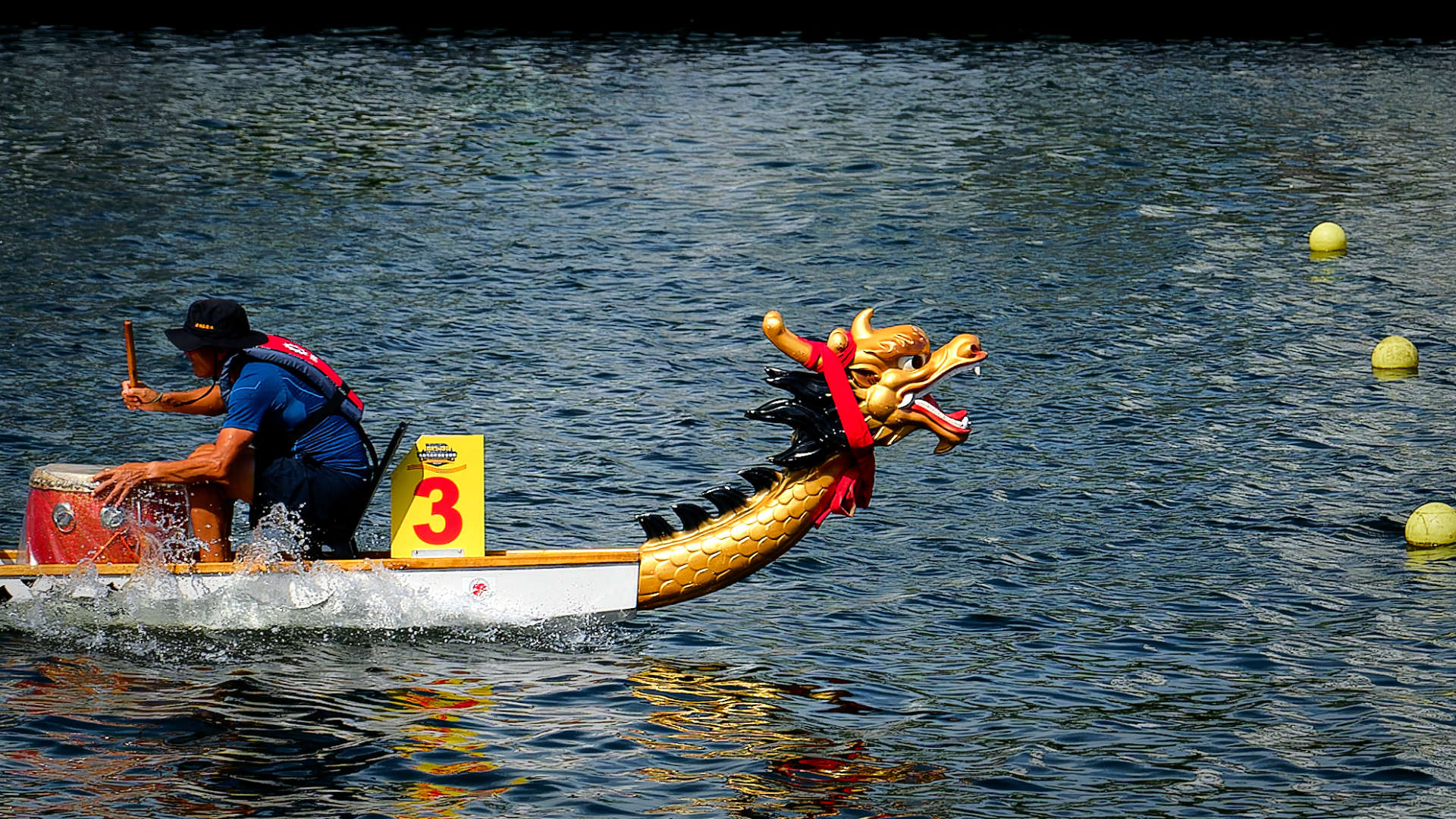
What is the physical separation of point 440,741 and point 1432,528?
293 inches

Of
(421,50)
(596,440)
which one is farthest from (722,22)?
(596,440)

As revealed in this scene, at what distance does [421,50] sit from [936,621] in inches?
1031

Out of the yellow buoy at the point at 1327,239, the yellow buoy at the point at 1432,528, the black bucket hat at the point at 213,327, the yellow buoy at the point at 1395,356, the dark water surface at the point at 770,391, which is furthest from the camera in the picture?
the yellow buoy at the point at 1327,239

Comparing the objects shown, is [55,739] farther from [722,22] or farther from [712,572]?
[722,22]

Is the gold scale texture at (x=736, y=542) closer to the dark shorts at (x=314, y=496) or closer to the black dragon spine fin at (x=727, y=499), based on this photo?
the black dragon spine fin at (x=727, y=499)

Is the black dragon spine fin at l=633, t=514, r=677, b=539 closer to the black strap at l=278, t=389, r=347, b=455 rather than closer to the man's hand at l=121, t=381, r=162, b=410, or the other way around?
the black strap at l=278, t=389, r=347, b=455

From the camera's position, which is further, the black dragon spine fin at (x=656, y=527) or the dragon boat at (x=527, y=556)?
the black dragon spine fin at (x=656, y=527)

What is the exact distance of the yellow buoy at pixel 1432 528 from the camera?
1238 cm

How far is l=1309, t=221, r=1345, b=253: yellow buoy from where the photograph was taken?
21000mm

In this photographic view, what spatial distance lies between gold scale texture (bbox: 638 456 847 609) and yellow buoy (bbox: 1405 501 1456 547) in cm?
502

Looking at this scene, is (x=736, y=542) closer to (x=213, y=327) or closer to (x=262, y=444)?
(x=262, y=444)

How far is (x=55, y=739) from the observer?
909 centimetres

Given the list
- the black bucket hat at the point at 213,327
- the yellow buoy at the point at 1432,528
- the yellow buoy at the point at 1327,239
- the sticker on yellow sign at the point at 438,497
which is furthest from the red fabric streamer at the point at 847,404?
the yellow buoy at the point at 1327,239

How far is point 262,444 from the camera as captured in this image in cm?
1018
